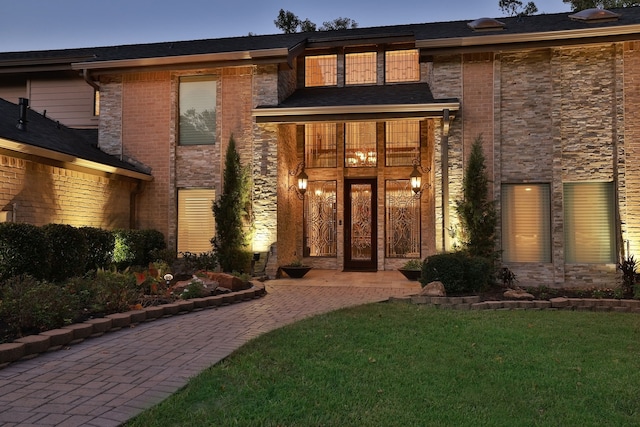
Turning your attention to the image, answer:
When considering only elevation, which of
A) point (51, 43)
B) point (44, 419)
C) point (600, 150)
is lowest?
point (44, 419)

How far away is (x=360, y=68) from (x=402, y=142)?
2.42 meters

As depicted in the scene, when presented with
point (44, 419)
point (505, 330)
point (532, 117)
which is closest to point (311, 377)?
point (44, 419)

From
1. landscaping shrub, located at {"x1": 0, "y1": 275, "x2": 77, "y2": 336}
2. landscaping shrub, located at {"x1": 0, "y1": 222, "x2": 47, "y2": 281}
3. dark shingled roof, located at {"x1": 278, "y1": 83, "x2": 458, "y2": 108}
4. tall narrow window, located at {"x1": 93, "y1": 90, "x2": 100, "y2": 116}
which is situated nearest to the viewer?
landscaping shrub, located at {"x1": 0, "y1": 275, "x2": 77, "y2": 336}

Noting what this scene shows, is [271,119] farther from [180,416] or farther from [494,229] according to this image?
[180,416]

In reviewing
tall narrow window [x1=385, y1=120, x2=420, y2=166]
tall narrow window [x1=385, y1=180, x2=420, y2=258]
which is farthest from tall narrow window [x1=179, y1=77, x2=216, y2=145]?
tall narrow window [x1=385, y1=180, x2=420, y2=258]

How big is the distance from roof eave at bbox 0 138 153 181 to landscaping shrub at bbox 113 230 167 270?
141 cm

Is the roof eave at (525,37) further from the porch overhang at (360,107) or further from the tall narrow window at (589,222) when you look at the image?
the tall narrow window at (589,222)

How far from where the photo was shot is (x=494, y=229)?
34.8 feet

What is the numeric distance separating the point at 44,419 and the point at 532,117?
1060 centimetres

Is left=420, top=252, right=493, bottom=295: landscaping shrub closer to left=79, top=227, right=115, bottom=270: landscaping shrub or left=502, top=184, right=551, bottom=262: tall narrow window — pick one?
left=502, top=184, right=551, bottom=262: tall narrow window

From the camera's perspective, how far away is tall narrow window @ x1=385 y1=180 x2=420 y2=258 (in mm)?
13234

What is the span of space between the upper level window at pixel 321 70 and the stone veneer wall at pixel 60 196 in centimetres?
575

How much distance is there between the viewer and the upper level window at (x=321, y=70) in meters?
13.8

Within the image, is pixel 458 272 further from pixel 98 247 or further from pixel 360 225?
pixel 98 247
